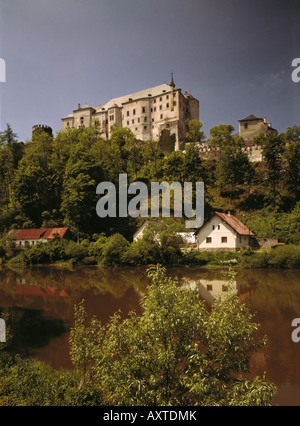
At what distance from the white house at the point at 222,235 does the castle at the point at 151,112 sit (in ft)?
155

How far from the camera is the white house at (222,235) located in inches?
1442

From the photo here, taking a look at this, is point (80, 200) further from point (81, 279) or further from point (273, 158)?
point (273, 158)

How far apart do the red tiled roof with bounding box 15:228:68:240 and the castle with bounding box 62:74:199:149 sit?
4645cm

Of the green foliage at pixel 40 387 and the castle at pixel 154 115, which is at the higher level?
the castle at pixel 154 115

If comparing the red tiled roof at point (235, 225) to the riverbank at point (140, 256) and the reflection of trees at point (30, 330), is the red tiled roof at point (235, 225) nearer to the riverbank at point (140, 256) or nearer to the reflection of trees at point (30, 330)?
the riverbank at point (140, 256)

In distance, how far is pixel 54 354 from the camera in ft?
39.7

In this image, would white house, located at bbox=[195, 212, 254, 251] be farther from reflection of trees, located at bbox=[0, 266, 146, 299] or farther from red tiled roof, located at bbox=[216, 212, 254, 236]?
reflection of trees, located at bbox=[0, 266, 146, 299]

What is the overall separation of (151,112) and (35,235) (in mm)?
59814

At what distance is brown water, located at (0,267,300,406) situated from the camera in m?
11.4

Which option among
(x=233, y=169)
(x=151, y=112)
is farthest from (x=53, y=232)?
(x=151, y=112)

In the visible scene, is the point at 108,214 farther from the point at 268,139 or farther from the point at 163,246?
the point at 268,139

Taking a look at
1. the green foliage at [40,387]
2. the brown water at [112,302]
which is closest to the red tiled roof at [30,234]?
the brown water at [112,302]

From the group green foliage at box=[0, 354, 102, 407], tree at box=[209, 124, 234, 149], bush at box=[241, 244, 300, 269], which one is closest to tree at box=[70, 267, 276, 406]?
green foliage at box=[0, 354, 102, 407]
